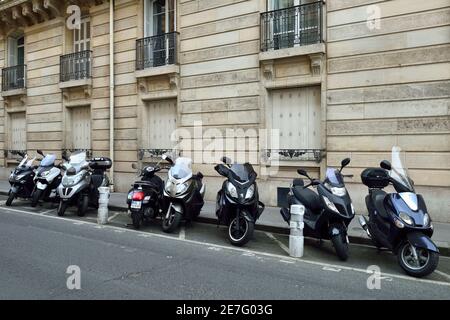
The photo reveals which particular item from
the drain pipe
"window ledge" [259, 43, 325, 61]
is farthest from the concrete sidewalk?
"window ledge" [259, 43, 325, 61]

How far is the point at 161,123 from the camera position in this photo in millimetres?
11648

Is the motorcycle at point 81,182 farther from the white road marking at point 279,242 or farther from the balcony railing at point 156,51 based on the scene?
the white road marking at point 279,242

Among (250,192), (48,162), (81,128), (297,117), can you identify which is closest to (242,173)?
(250,192)

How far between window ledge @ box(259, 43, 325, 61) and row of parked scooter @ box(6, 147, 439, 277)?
3006 mm

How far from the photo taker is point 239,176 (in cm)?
630

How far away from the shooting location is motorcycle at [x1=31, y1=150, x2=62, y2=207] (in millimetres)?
9320

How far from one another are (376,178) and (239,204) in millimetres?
1832

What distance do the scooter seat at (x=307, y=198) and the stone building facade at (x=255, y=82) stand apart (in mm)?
2628

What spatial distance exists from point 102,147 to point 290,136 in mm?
5989

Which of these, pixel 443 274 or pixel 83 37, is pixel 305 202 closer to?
pixel 443 274

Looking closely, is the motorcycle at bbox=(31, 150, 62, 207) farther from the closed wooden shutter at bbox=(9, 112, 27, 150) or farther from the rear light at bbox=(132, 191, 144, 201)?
the closed wooden shutter at bbox=(9, 112, 27, 150)
